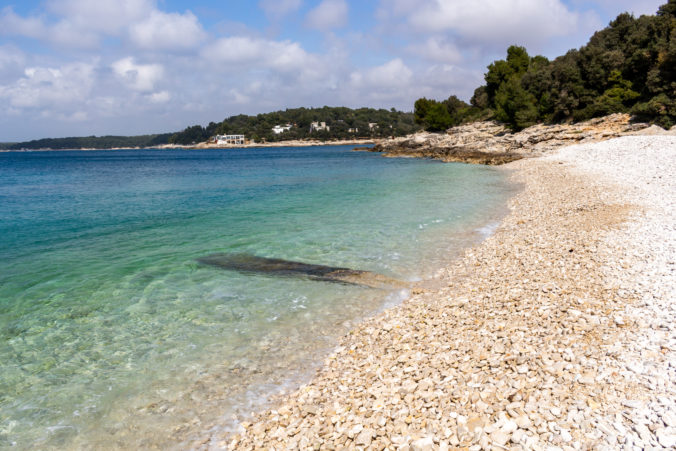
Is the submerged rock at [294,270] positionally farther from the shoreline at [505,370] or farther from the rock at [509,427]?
the rock at [509,427]

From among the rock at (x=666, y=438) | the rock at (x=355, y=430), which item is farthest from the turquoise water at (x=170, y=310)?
the rock at (x=666, y=438)

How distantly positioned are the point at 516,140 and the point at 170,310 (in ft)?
195

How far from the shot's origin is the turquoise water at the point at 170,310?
6355 millimetres

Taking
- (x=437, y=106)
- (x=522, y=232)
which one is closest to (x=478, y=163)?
(x=522, y=232)

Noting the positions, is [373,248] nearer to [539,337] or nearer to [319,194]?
[539,337]

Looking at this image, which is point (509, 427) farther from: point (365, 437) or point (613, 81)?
point (613, 81)

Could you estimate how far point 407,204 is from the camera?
24797 millimetres

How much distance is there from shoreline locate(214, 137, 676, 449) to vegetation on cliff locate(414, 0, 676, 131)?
139 ft

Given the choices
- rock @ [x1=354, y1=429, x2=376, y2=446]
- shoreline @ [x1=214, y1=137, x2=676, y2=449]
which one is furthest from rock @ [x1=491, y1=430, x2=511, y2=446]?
rock @ [x1=354, y1=429, x2=376, y2=446]

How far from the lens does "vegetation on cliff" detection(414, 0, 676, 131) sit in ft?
136

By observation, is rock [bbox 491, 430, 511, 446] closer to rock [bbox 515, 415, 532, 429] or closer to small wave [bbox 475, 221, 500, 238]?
rock [bbox 515, 415, 532, 429]

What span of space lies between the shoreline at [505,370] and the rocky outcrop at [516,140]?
43082 mm

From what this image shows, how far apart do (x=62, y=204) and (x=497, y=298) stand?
3097cm

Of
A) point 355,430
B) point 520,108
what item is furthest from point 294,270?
point 520,108
